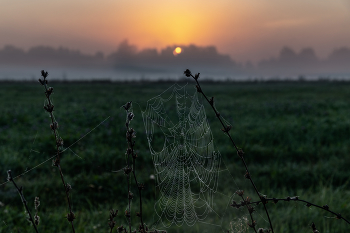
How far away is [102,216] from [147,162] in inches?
114

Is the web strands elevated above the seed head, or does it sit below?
below

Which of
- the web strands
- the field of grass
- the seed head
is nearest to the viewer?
the seed head

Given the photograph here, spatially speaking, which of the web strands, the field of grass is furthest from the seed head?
the field of grass

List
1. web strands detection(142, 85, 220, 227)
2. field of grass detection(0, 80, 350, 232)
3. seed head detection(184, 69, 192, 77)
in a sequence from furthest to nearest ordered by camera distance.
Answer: field of grass detection(0, 80, 350, 232) < web strands detection(142, 85, 220, 227) < seed head detection(184, 69, 192, 77)

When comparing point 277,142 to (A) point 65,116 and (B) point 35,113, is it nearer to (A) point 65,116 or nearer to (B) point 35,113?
(A) point 65,116

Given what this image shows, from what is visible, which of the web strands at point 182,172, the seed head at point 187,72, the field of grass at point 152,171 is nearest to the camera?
the seed head at point 187,72

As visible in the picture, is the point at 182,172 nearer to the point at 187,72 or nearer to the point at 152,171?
the point at 152,171

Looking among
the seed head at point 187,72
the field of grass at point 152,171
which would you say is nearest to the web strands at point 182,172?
the field of grass at point 152,171

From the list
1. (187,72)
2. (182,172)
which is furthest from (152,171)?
(187,72)

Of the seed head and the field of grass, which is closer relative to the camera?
the seed head

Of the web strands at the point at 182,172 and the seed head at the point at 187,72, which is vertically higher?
the seed head at the point at 187,72

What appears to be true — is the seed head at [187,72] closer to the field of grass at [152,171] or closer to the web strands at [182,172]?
the web strands at [182,172]

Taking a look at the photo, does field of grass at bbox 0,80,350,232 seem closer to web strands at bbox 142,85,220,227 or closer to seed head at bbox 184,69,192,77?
web strands at bbox 142,85,220,227

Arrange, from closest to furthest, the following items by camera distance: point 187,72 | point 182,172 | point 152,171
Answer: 1. point 187,72
2. point 182,172
3. point 152,171
